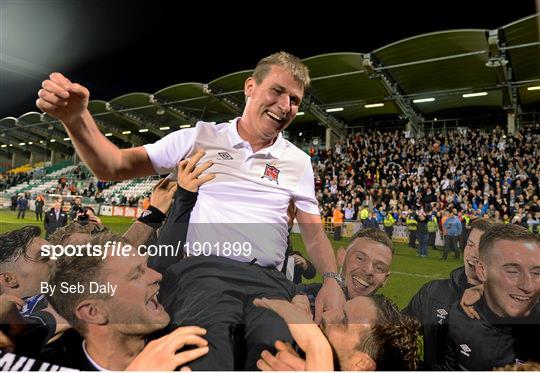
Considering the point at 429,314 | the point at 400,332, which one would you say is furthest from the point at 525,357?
the point at 400,332

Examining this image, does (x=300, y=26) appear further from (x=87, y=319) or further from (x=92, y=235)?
(x=87, y=319)

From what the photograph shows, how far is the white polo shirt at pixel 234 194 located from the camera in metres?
1.38

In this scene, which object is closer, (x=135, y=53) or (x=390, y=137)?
(x=135, y=53)

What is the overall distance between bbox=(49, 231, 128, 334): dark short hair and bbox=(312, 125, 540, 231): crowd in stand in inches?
100

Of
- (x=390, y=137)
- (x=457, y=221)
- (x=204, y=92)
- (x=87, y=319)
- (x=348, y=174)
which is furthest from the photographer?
(x=390, y=137)

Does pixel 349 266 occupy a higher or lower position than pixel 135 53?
lower

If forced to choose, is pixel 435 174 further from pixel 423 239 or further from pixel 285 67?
pixel 285 67

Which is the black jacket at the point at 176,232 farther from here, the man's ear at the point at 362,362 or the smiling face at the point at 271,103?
the man's ear at the point at 362,362

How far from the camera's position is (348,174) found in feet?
17.9

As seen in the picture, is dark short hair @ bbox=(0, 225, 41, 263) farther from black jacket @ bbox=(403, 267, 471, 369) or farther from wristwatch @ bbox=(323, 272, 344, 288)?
black jacket @ bbox=(403, 267, 471, 369)

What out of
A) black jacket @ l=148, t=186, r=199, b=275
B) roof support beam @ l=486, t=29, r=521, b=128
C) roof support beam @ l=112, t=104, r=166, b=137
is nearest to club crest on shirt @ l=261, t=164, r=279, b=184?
black jacket @ l=148, t=186, r=199, b=275

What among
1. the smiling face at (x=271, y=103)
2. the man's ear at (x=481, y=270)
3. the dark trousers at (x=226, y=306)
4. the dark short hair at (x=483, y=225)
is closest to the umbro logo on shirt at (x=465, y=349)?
the man's ear at (x=481, y=270)

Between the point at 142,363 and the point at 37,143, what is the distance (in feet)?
7.88

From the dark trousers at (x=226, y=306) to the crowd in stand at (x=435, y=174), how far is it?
236 cm
